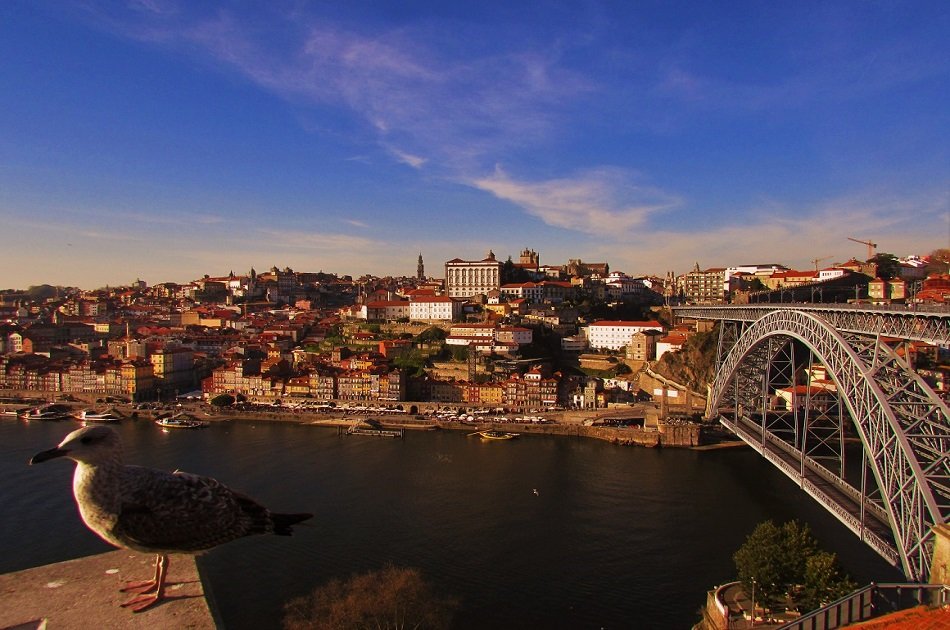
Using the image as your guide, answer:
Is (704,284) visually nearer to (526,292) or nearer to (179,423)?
(526,292)

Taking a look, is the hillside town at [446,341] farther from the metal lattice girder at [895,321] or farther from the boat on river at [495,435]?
the metal lattice girder at [895,321]

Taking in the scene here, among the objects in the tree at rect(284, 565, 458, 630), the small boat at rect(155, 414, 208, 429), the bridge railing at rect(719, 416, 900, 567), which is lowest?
the small boat at rect(155, 414, 208, 429)

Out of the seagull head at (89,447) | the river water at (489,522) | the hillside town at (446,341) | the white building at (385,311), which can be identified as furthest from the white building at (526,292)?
the seagull head at (89,447)

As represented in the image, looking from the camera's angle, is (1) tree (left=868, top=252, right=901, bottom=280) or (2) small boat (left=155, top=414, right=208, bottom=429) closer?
(2) small boat (left=155, top=414, right=208, bottom=429)

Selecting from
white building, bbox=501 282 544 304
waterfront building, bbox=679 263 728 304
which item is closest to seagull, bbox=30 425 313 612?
white building, bbox=501 282 544 304

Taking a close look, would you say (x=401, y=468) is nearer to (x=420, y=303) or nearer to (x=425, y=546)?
(x=425, y=546)

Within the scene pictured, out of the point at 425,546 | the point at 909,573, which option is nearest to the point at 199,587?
the point at 909,573

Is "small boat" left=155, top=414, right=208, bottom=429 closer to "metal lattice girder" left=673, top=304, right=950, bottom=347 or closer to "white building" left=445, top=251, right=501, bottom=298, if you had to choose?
"white building" left=445, top=251, right=501, bottom=298
